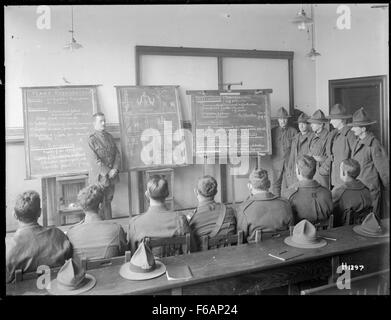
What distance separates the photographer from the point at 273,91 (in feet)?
14.4

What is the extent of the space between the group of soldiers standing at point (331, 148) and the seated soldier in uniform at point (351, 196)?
536 millimetres

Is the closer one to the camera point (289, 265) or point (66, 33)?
point (289, 265)

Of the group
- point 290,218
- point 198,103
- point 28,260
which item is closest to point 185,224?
point 290,218

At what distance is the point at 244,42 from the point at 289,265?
9.97 ft

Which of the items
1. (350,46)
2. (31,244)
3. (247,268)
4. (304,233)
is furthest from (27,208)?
(350,46)

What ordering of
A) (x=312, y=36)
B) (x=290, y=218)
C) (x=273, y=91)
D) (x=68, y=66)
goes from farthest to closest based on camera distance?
(x=273, y=91)
(x=312, y=36)
(x=68, y=66)
(x=290, y=218)

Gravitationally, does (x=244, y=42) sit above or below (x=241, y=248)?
above

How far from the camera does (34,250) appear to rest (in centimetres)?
174

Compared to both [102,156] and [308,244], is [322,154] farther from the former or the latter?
[102,156]

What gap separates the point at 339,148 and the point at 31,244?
313 centimetres

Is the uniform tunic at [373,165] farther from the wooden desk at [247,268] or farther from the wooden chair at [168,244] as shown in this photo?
the wooden chair at [168,244]

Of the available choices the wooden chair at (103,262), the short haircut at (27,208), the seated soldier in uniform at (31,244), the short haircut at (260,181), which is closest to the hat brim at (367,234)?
the short haircut at (260,181)

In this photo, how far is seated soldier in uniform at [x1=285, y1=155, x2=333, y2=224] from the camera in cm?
241
